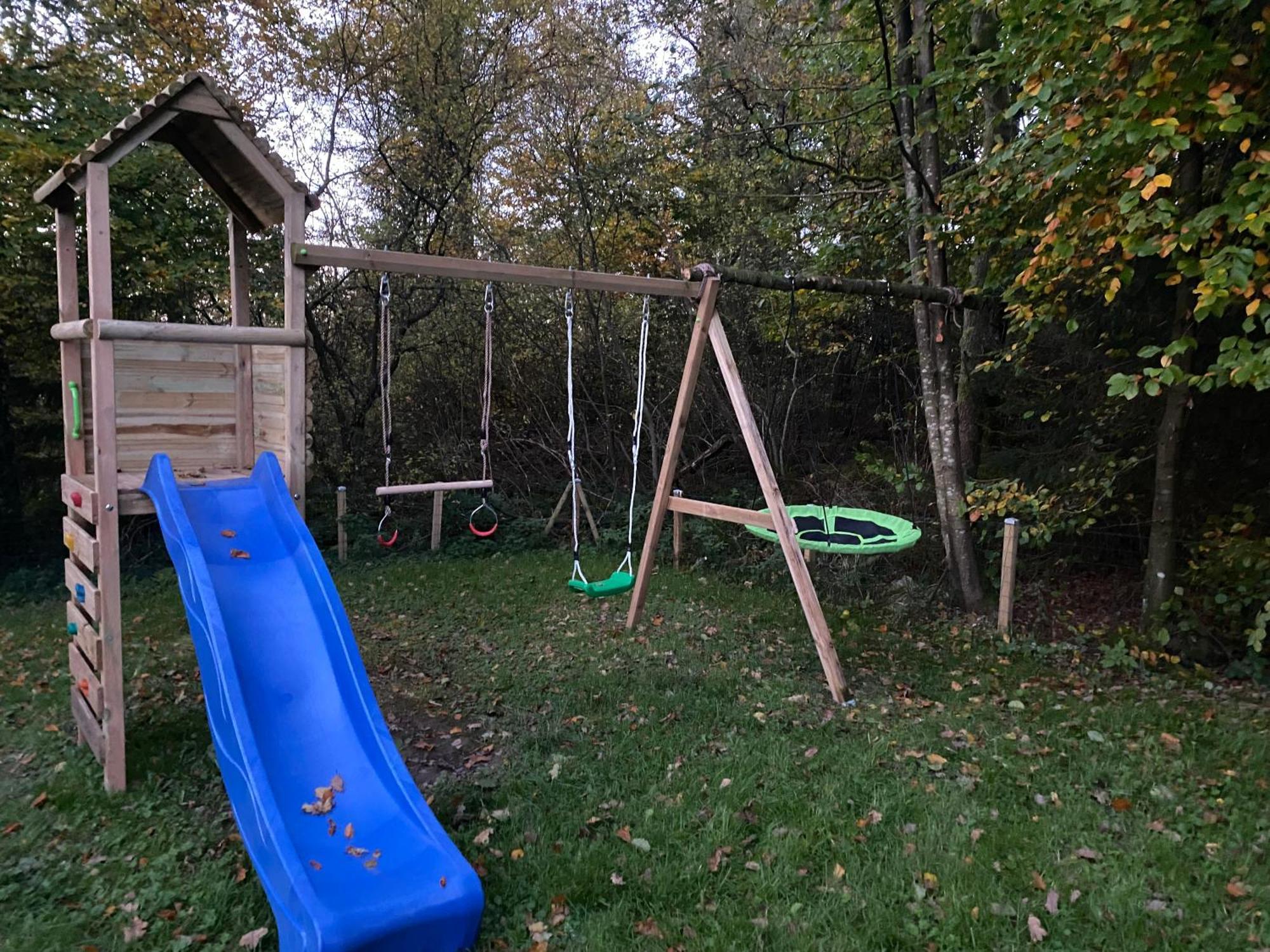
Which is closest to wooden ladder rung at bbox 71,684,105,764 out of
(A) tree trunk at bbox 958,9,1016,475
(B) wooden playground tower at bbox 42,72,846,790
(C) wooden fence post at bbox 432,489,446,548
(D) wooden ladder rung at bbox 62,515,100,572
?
(B) wooden playground tower at bbox 42,72,846,790

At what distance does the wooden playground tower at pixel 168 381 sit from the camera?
3832 millimetres

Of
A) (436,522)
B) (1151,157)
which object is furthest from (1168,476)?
(436,522)

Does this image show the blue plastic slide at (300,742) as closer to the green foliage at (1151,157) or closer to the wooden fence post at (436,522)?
the green foliage at (1151,157)

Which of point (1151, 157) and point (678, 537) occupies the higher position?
point (1151, 157)

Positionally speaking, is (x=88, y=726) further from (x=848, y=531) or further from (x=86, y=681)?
(x=848, y=531)

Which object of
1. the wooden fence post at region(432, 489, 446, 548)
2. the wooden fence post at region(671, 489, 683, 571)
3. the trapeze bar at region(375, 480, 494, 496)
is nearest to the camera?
the trapeze bar at region(375, 480, 494, 496)

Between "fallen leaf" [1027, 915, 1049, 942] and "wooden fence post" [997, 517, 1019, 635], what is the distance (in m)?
3.74

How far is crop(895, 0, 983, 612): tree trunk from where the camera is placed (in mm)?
6398

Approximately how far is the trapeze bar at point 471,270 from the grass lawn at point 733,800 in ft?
8.58

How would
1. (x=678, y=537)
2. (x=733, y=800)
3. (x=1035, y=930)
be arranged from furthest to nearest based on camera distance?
(x=678, y=537)
(x=733, y=800)
(x=1035, y=930)

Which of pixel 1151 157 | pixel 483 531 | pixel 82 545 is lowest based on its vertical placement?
pixel 483 531

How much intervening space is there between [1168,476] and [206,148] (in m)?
6.78

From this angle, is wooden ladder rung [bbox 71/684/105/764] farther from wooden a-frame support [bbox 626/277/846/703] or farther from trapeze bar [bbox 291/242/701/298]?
wooden a-frame support [bbox 626/277/846/703]

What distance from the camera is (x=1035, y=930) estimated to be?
2.79m
